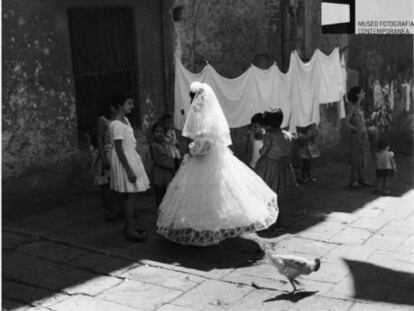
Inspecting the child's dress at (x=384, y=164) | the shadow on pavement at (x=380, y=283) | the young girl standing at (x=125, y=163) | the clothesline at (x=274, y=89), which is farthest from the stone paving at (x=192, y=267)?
the clothesline at (x=274, y=89)

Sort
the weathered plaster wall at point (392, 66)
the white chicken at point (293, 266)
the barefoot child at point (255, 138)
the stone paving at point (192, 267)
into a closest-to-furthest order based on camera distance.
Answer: the stone paving at point (192, 267), the white chicken at point (293, 266), the barefoot child at point (255, 138), the weathered plaster wall at point (392, 66)

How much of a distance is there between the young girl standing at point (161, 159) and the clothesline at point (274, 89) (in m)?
1.26

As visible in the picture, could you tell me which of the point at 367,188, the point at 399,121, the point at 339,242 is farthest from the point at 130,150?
the point at 399,121

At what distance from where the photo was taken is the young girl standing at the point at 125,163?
6242mm

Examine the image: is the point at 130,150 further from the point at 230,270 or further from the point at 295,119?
the point at 295,119

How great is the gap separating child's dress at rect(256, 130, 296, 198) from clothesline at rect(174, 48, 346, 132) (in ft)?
5.13

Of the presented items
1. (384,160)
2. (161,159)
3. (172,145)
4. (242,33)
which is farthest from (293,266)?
(242,33)

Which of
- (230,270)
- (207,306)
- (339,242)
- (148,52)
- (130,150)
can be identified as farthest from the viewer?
(148,52)

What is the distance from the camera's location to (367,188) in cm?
990

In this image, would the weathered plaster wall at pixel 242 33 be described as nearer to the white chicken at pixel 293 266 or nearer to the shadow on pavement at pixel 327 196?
the shadow on pavement at pixel 327 196

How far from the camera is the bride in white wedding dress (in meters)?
6.10

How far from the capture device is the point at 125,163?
6273mm

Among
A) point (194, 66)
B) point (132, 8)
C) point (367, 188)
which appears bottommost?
point (367, 188)

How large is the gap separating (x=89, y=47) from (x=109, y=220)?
92.5 inches
